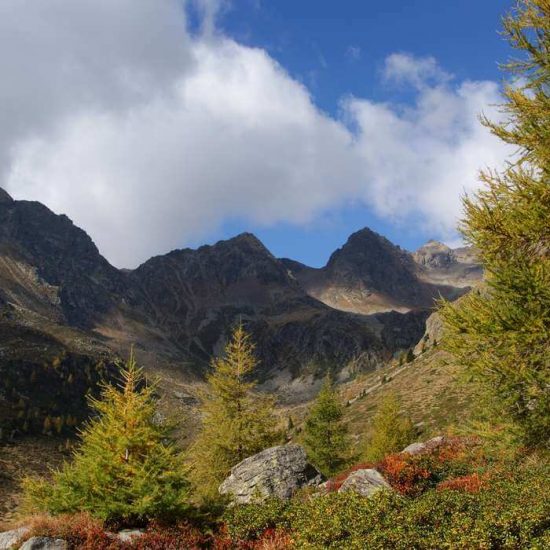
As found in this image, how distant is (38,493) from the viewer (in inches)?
680

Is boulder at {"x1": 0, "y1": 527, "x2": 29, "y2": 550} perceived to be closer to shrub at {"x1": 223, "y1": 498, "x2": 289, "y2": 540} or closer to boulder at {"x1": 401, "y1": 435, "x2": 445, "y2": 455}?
shrub at {"x1": 223, "y1": 498, "x2": 289, "y2": 540}

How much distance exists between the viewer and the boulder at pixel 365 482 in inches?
603

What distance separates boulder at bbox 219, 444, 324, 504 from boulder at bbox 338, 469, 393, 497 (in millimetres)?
2972

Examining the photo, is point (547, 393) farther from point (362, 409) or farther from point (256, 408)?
point (362, 409)

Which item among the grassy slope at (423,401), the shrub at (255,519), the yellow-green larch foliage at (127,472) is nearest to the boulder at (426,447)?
the grassy slope at (423,401)

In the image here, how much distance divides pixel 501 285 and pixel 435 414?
41.0 m

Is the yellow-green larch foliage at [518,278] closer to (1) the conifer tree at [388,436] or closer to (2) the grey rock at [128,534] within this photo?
(2) the grey rock at [128,534]

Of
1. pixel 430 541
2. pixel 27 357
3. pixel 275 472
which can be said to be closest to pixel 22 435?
pixel 27 357

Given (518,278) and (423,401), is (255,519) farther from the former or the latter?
(423,401)

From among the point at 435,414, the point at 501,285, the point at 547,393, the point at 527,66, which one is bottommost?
the point at 435,414

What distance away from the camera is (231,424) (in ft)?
73.9

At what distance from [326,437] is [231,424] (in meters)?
12.2

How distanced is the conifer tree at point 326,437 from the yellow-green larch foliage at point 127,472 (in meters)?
19.4

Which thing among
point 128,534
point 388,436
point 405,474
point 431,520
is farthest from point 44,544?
point 388,436
